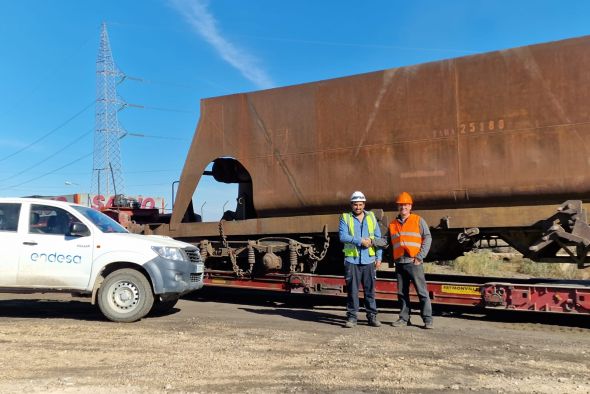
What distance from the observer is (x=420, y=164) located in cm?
788

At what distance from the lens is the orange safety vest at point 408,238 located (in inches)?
273

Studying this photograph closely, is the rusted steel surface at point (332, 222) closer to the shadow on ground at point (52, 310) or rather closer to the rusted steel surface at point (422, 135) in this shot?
the rusted steel surface at point (422, 135)

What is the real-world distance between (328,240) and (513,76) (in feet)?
12.6

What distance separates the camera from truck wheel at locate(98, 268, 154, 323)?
7271 millimetres

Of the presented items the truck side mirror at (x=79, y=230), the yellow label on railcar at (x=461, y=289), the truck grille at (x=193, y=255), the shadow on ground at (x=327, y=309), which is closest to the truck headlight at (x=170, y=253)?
the truck grille at (x=193, y=255)

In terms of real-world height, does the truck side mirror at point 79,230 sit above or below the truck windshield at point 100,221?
below

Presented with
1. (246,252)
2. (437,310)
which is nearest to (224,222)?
(246,252)

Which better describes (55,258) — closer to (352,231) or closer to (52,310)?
(52,310)

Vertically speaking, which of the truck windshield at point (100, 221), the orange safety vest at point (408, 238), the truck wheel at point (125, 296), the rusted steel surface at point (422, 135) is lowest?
the truck wheel at point (125, 296)

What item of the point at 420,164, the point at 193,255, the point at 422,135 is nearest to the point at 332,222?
the point at 420,164

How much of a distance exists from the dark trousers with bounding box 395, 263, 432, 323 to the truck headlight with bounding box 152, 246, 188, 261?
323cm

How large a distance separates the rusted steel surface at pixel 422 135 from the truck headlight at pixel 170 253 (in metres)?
1.88

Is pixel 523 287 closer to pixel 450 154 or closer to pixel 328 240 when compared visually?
pixel 450 154

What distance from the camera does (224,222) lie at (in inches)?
380
